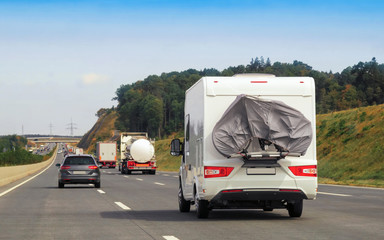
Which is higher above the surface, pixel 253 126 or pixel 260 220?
pixel 253 126

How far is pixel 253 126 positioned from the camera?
12250 mm

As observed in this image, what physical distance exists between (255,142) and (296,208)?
6.55 feet

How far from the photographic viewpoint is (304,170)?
1235cm

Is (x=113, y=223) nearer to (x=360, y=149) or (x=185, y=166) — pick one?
(x=185, y=166)

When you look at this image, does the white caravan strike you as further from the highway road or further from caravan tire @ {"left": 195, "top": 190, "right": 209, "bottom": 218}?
the highway road

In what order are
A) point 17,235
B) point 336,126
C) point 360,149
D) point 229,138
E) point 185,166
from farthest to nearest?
point 336,126, point 360,149, point 185,166, point 229,138, point 17,235

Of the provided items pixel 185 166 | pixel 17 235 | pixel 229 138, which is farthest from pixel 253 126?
pixel 17 235

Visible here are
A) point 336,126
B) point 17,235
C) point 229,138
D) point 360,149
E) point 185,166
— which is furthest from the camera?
point 336,126

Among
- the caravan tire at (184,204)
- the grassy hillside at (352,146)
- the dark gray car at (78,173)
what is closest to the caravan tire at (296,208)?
the caravan tire at (184,204)

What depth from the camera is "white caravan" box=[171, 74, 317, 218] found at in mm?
12156

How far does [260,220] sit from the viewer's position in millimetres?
12914

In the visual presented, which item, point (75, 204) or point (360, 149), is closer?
point (75, 204)

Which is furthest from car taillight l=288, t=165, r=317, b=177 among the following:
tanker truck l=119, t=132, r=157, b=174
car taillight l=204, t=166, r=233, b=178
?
tanker truck l=119, t=132, r=157, b=174

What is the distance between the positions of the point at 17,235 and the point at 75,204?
7.48 meters
